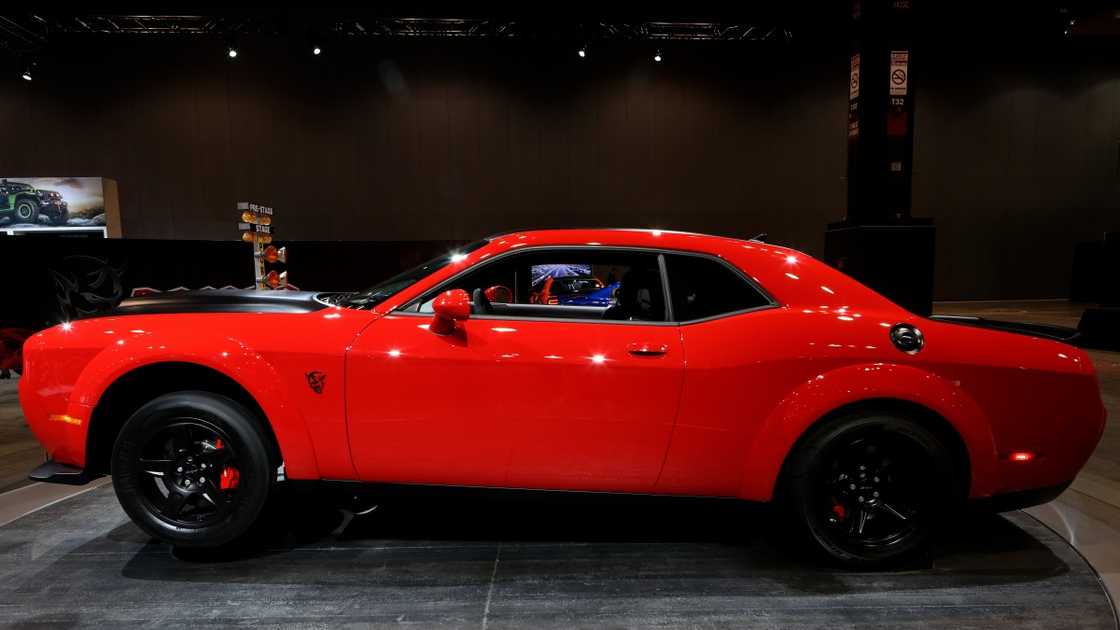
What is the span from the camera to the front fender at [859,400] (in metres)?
2.11

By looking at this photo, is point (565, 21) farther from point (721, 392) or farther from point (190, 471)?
point (190, 471)

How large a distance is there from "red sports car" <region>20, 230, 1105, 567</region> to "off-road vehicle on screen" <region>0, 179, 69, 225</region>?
12998 mm

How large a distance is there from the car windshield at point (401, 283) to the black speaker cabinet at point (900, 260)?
19.1 ft

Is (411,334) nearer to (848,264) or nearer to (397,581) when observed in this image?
(397,581)

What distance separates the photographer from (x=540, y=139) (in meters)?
12.9

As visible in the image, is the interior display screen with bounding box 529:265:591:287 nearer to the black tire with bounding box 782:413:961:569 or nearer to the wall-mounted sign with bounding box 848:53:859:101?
the wall-mounted sign with bounding box 848:53:859:101

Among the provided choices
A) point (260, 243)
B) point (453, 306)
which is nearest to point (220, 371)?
point (453, 306)

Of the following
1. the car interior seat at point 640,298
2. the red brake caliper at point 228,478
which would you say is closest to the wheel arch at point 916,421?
the car interior seat at point 640,298

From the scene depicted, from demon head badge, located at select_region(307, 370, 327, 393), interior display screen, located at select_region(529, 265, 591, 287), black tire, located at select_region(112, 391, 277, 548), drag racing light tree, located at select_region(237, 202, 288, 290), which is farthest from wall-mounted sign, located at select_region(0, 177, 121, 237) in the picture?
demon head badge, located at select_region(307, 370, 327, 393)

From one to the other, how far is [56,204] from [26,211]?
0.75 metres

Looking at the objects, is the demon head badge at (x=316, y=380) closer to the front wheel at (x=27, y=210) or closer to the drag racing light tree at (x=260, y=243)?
the drag racing light tree at (x=260, y=243)

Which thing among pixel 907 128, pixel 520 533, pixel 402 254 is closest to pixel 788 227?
pixel 907 128

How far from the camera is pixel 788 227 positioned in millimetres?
13352

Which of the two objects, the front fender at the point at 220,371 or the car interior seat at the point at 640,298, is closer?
the front fender at the point at 220,371
